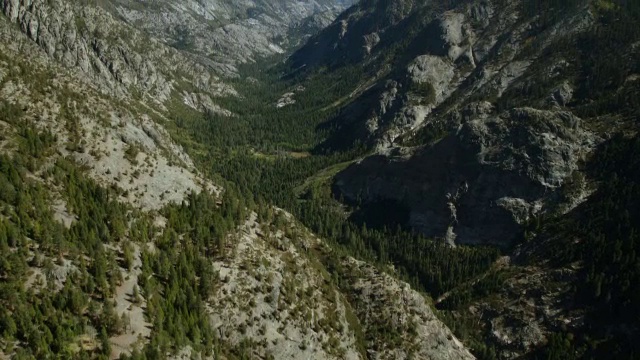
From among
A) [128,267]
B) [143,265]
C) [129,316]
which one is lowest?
[129,316]

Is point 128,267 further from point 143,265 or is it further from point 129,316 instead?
point 129,316

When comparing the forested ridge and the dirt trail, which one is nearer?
the forested ridge

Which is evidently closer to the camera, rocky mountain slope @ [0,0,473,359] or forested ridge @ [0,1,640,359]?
forested ridge @ [0,1,640,359]

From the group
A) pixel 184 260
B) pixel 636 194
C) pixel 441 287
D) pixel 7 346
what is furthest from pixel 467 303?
pixel 7 346

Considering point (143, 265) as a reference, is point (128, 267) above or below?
below

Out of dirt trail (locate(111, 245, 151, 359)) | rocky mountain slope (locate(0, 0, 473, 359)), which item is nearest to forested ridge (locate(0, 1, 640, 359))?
rocky mountain slope (locate(0, 0, 473, 359))

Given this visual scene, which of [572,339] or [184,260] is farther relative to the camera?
[572,339]

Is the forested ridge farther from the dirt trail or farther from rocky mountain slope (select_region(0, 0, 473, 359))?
the dirt trail

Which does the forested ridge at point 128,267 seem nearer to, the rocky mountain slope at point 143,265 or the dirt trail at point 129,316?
the rocky mountain slope at point 143,265

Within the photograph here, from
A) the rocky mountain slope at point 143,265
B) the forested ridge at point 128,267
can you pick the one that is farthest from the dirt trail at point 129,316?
the forested ridge at point 128,267

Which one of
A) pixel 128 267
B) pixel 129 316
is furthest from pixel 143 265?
pixel 129 316

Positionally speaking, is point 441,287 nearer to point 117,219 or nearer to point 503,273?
point 503,273
